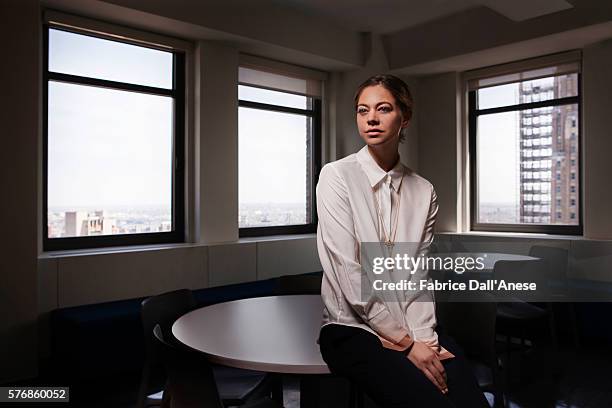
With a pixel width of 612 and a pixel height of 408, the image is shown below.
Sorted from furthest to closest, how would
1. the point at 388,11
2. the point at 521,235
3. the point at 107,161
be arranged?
the point at 521,235 → the point at 388,11 → the point at 107,161

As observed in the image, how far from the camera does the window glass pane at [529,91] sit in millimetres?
5361

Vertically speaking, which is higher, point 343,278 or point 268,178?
point 268,178

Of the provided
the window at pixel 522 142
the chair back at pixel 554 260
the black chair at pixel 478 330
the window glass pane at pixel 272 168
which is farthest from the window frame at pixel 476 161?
the black chair at pixel 478 330

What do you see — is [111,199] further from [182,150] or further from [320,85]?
[320,85]

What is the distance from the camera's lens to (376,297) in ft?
→ 4.96

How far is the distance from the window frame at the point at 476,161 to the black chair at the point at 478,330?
135 inches

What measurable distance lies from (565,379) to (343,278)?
2.95 m

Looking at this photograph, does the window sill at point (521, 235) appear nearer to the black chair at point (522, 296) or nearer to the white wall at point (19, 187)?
the black chair at point (522, 296)

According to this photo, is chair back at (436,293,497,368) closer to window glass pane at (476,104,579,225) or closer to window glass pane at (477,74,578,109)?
window glass pane at (476,104,579,225)

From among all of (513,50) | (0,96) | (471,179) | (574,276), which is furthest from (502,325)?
(0,96)

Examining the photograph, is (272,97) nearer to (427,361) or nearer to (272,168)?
(272,168)

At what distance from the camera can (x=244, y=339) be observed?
1.84 m

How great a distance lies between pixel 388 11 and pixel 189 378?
15.8 ft

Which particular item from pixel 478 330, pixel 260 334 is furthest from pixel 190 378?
pixel 478 330
